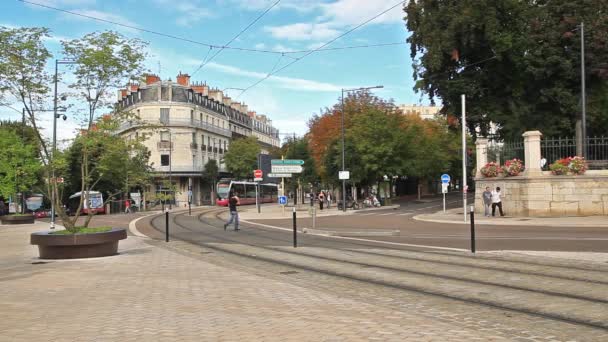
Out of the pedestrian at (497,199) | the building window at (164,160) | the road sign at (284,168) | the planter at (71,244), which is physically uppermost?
the building window at (164,160)

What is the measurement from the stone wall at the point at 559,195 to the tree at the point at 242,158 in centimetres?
5443

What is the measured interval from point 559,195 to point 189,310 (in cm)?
2318

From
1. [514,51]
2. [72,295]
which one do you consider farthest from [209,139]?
[72,295]

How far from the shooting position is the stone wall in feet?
83.4

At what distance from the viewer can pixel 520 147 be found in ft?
92.7

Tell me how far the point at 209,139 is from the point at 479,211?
181 ft

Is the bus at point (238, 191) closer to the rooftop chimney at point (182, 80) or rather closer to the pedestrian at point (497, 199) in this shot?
Answer: the rooftop chimney at point (182, 80)

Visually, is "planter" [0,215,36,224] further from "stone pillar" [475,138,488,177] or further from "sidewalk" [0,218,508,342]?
"stone pillar" [475,138,488,177]

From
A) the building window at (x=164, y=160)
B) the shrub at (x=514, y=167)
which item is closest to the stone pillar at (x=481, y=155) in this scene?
the shrub at (x=514, y=167)

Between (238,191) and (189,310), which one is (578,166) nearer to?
(189,310)

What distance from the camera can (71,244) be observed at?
13.5 m

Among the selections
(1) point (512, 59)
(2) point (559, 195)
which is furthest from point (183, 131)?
(2) point (559, 195)

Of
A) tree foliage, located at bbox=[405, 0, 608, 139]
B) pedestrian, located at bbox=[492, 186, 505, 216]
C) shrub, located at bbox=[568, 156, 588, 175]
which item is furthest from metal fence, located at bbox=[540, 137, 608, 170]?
tree foliage, located at bbox=[405, 0, 608, 139]

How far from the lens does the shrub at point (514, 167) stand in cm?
2761
